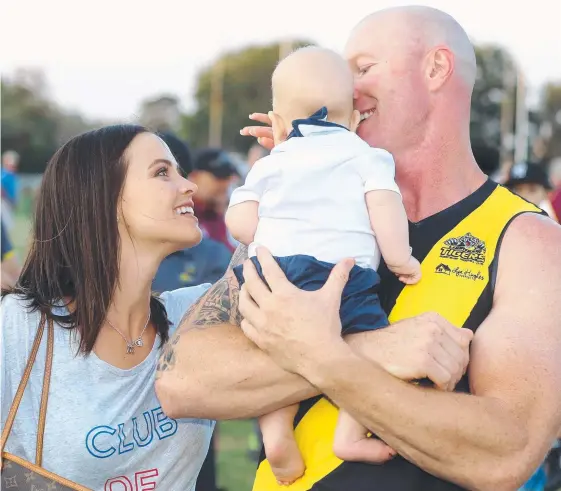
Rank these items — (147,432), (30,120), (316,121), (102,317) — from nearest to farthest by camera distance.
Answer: (316,121)
(147,432)
(102,317)
(30,120)

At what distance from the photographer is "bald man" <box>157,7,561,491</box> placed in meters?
2.34

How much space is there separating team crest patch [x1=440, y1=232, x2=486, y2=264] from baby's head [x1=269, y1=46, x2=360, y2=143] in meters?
0.52

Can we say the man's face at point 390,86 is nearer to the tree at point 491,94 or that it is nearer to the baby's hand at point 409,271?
the baby's hand at point 409,271

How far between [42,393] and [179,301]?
900 millimetres

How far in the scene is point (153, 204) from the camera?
3553 millimetres

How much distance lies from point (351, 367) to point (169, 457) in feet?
4.37

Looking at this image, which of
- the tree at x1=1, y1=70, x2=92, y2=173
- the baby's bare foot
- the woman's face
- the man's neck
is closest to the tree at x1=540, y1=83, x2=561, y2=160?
the tree at x1=1, y1=70, x2=92, y2=173

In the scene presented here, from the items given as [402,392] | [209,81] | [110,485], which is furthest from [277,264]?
[209,81]

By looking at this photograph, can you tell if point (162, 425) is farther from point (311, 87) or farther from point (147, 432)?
point (311, 87)

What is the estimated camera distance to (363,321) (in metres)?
2.54

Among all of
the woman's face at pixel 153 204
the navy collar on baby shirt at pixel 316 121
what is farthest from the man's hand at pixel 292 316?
the woman's face at pixel 153 204

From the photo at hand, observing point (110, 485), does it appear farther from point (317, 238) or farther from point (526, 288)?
point (526, 288)

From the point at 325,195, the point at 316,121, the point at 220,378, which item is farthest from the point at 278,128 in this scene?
the point at 220,378

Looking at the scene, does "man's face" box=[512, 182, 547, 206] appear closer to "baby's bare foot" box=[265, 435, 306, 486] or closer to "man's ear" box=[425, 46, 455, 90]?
"man's ear" box=[425, 46, 455, 90]
